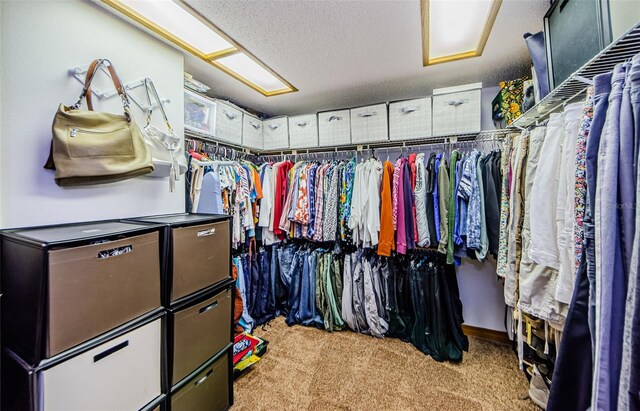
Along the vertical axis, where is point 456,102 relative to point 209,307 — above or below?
above

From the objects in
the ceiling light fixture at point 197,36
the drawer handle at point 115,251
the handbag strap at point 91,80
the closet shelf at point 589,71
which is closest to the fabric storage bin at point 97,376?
the drawer handle at point 115,251

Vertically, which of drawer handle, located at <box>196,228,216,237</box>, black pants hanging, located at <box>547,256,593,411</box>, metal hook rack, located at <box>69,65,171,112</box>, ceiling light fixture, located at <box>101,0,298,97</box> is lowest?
black pants hanging, located at <box>547,256,593,411</box>

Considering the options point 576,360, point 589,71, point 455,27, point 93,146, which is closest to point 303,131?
point 455,27

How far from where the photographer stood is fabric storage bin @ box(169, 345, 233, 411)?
Result: 3.92 feet

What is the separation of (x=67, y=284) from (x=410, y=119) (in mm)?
2319

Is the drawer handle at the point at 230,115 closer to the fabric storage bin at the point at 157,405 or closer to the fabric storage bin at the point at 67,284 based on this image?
the fabric storage bin at the point at 67,284

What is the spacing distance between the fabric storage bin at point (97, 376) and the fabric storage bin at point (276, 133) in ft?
6.38

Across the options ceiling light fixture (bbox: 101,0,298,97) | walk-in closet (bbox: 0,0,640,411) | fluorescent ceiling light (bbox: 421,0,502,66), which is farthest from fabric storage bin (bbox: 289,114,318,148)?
fluorescent ceiling light (bbox: 421,0,502,66)

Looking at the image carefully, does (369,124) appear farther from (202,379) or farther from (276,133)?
(202,379)

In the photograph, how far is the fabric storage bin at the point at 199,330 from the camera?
117 centimetres

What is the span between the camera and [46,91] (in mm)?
1120

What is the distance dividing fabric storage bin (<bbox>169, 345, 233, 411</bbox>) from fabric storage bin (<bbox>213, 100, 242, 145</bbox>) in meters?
1.64

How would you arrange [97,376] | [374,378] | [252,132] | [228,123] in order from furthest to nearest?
[252,132], [228,123], [374,378], [97,376]

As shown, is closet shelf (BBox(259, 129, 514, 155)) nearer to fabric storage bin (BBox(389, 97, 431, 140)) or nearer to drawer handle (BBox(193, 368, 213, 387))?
fabric storage bin (BBox(389, 97, 431, 140))
